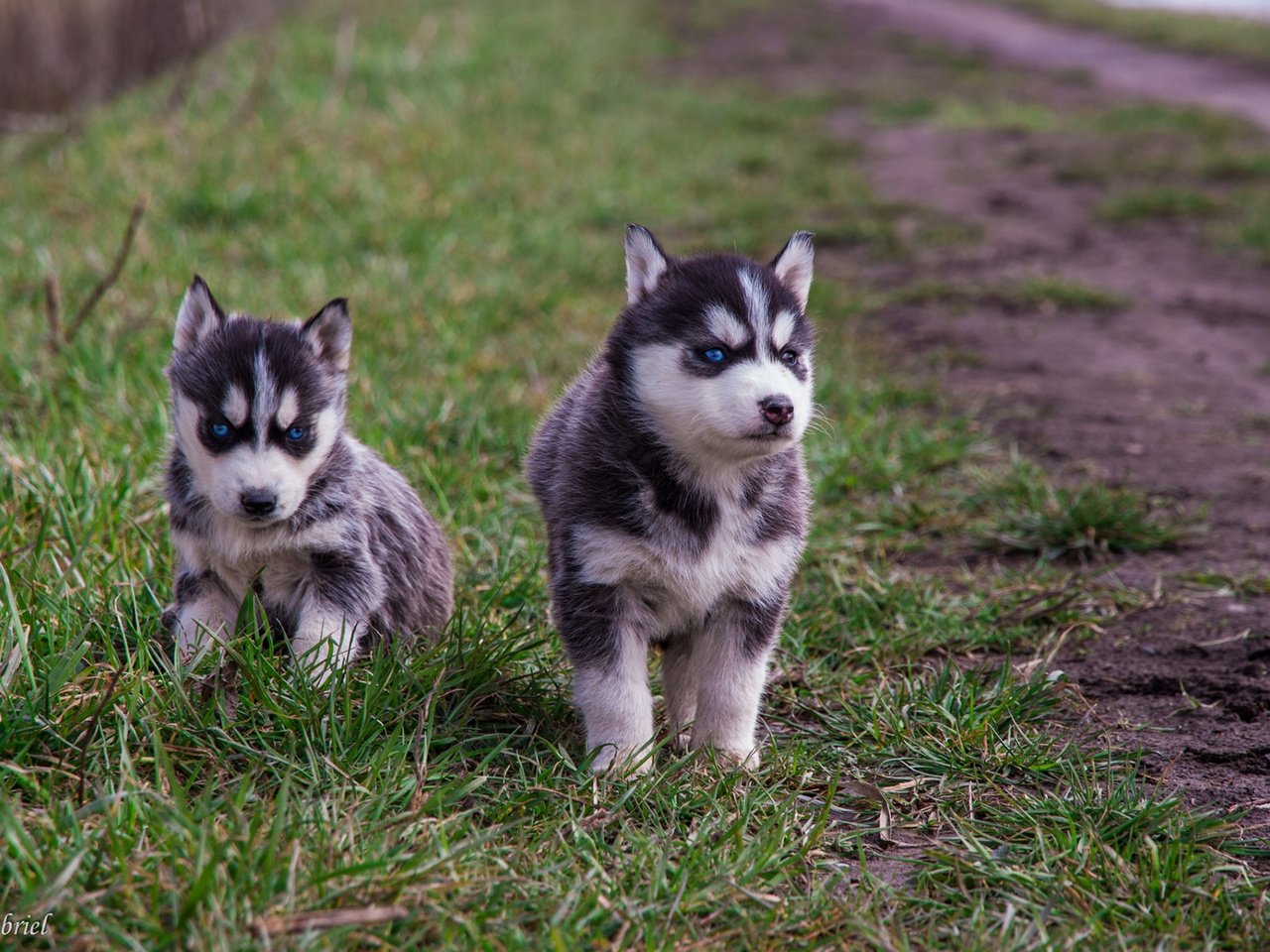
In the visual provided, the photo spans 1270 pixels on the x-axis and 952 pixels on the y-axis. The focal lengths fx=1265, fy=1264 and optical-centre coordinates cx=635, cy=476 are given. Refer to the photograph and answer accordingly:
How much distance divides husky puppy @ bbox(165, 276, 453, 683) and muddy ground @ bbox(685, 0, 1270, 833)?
2487mm

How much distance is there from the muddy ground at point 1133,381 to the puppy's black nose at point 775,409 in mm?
1608

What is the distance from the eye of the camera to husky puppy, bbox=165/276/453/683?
3.81m

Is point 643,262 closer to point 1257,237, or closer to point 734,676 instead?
point 734,676

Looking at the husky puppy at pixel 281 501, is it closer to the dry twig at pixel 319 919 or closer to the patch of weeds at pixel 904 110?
the dry twig at pixel 319 919

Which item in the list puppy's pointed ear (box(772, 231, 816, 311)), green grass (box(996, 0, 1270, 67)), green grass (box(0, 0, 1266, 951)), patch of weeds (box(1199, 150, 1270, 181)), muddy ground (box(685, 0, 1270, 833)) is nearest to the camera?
green grass (box(0, 0, 1266, 951))

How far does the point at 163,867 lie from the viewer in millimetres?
2875

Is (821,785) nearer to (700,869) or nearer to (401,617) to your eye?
(700,869)

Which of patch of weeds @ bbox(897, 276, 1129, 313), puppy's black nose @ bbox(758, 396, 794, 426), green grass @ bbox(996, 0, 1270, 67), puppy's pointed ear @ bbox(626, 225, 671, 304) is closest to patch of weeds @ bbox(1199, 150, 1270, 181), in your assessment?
patch of weeds @ bbox(897, 276, 1129, 313)

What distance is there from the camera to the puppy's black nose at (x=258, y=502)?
3.73 meters

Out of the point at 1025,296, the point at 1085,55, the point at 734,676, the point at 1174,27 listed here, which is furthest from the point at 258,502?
the point at 1174,27

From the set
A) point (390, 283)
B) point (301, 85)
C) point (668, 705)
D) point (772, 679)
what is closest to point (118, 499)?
point (668, 705)

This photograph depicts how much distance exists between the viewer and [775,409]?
11.8 feet

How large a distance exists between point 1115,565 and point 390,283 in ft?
16.5

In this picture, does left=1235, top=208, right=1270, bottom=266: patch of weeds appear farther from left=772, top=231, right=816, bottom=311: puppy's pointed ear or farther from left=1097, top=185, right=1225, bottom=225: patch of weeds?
left=772, top=231, right=816, bottom=311: puppy's pointed ear
